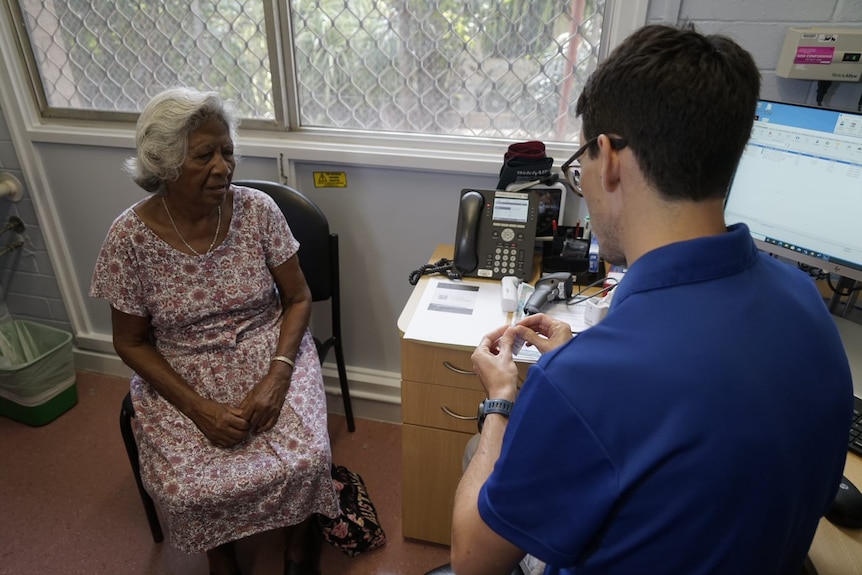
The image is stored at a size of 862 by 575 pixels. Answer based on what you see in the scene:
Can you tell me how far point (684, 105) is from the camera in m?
0.62

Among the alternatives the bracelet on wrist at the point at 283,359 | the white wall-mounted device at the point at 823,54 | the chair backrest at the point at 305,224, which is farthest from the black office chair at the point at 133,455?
the white wall-mounted device at the point at 823,54

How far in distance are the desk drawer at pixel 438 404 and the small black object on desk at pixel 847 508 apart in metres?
0.68

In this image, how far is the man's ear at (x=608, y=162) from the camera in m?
0.68

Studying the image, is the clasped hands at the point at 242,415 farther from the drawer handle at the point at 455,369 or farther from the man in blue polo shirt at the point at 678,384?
the man in blue polo shirt at the point at 678,384

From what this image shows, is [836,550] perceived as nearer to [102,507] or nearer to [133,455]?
[133,455]

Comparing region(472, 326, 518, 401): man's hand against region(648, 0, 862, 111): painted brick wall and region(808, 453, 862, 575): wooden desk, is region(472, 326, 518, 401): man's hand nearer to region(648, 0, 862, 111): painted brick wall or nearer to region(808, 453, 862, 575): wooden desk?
region(808, 453, 862, 575): wooden desk

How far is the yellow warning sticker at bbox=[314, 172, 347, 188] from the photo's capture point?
6.11 ft

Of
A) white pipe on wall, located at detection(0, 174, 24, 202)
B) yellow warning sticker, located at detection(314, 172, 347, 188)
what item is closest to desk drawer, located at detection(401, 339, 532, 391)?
yellow warning sticker, located at detection(314, 172, 347, 188)

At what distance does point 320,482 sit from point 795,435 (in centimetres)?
111

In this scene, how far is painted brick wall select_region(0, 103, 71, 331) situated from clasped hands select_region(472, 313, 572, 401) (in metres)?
2.04

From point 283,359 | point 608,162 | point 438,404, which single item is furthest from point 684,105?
point 283,359

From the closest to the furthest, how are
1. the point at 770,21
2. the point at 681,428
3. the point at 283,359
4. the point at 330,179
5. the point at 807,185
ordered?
the point at 681,428
the point at 807,185
the point at 770,21
the point at 283,359
the point at 330,179

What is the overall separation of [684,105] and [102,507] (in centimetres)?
200

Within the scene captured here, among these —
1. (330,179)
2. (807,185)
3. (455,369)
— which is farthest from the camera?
(330,179)
